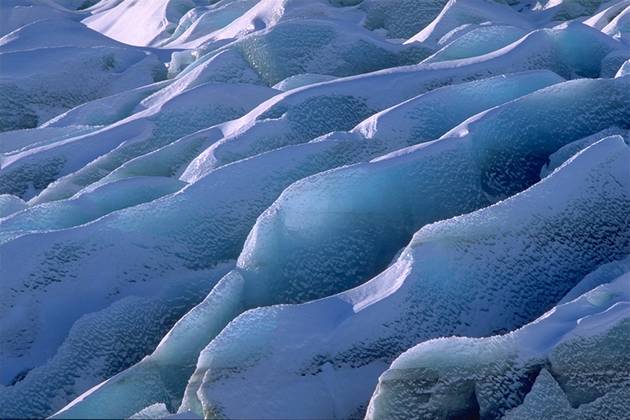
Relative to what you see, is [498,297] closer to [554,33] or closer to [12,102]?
[554,33]

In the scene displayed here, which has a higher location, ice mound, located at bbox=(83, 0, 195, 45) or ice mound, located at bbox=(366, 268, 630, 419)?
ice mound, located at bbox=(366, 268, 630, 419)

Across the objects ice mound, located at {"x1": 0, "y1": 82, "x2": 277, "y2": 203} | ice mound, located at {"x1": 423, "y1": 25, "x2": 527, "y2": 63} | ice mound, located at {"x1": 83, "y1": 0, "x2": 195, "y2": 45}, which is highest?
ice mound, located at {"x1": 0, "y1": 82, "x2": 277, "y2": 203}

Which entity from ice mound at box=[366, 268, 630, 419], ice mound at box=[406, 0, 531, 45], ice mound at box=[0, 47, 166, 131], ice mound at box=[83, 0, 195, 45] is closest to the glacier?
ice mound at box=[366, 268, 630, 419]

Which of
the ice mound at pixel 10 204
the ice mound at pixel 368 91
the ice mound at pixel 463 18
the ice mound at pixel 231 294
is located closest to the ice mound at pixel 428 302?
the ice mound at pixel 231 294

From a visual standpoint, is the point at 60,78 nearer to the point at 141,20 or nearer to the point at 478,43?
the point at 478,43

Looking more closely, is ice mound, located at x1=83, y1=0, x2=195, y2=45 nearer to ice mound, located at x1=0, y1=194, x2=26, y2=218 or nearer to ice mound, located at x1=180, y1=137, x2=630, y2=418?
ice mound, located at x1=0, y1=194, x2=26, y2=218

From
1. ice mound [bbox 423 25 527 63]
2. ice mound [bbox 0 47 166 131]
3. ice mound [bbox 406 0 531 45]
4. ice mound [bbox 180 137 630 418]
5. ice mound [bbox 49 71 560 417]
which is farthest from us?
ice mound [bbox 406 0 531 45]

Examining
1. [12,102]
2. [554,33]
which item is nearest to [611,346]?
[554,33]
